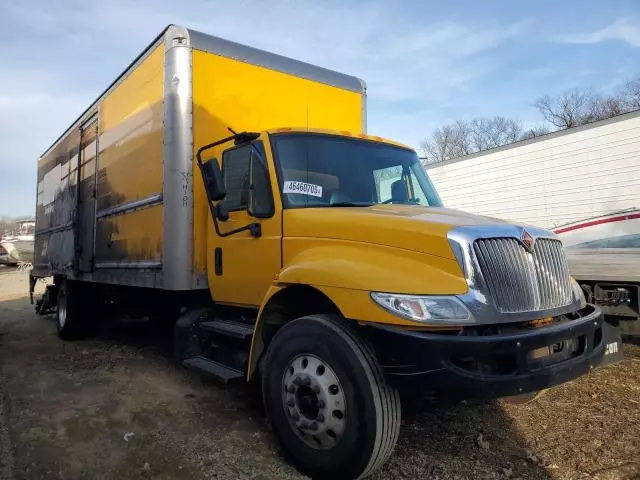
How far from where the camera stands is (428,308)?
290 cm

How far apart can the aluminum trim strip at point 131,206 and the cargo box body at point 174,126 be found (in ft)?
0.04

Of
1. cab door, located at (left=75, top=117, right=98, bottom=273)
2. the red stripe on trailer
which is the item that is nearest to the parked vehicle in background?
the red stripe on trailer

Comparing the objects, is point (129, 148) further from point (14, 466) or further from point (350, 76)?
point (14, 466)

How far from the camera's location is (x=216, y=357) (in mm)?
4688

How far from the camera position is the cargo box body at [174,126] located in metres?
4.84

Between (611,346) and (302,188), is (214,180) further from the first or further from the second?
(611,346)

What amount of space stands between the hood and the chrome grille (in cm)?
23

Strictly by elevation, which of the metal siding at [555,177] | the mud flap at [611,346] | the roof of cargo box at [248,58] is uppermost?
the roof of cargo box at [248,58]

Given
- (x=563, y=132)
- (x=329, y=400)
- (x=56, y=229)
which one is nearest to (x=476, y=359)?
(x=329, y=400)

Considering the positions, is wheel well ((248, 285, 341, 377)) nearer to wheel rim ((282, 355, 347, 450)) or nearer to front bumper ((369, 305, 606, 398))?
wheel rim ((282, 355, 347, 450))

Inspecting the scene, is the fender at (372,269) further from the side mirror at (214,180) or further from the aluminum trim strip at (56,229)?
the aluminum trim strip at (56,229)

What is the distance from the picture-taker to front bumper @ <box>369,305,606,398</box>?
2787 mm

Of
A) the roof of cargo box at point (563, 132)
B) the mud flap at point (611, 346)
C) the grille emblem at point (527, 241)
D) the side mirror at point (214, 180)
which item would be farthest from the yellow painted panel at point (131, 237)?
the roof of cargo box at point (563, 132)

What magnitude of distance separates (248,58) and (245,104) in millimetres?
487
